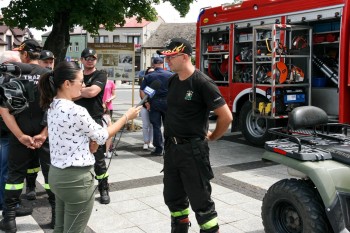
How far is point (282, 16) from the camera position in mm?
8156

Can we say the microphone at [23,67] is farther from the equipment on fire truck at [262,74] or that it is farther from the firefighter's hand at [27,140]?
the equipment on fire truck at [262,74]

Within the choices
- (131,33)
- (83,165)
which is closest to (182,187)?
(83,165)

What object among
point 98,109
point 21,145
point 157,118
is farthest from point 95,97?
point 157,118

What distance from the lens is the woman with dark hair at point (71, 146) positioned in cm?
281

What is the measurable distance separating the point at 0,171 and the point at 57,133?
2.16m

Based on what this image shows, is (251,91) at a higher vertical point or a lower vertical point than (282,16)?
lower

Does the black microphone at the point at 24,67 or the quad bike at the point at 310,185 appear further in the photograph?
the black microphone at the point at 24,67

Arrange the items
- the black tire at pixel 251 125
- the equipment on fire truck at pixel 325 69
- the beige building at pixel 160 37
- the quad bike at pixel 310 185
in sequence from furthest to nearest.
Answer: the beige building at pixel 160 37 → the black tire at pixel 251 125 → the equipment on fire truck at pixel 325 69 → the quad bike at pixel 310 185

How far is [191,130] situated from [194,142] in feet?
0.32

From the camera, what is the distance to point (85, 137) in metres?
2.88

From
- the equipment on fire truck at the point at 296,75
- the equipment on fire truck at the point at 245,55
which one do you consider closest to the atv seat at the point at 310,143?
the equipment on fire truck at the point at 296,75

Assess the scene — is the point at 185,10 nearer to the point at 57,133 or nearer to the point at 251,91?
the point at 251,91

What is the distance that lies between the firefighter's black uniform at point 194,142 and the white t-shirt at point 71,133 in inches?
28.3

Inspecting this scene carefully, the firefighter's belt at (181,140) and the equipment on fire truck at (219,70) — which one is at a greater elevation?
the equipment on fire truck at (219,70)
